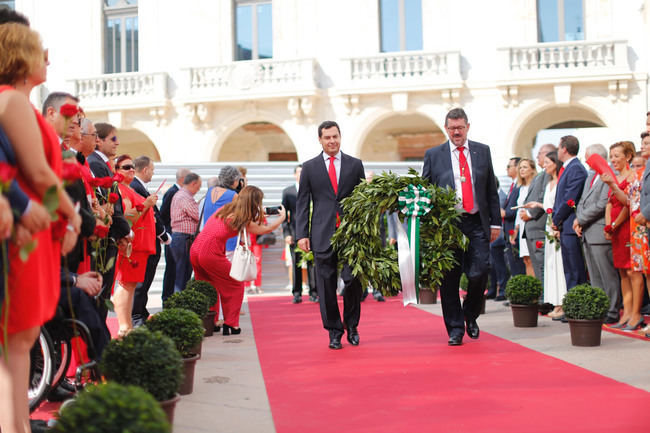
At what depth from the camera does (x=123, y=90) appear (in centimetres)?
2288

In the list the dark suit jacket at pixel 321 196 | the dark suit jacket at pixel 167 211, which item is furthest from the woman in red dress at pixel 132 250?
the dark suit jacket at pixel 167 211

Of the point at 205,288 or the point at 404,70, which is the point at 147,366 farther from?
the point at 404,70

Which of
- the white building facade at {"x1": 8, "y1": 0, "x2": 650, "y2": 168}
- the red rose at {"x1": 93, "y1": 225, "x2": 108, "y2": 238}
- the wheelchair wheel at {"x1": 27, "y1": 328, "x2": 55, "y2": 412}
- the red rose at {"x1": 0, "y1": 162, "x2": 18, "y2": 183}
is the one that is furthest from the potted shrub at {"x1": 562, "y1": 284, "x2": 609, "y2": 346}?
the white building facade at {"x1": 8, "y1": 0, "x2": 650, "y2": 168}

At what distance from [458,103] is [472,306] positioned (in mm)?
14881

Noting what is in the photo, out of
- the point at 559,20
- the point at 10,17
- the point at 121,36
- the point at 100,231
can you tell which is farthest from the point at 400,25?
the point at 10,17

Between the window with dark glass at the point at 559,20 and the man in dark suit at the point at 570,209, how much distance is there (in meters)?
14.0

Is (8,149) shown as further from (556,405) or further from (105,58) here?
(105,58)

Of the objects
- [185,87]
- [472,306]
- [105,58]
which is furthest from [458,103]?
[472,306]

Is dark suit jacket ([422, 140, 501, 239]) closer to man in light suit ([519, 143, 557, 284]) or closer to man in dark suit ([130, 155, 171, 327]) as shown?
man in light suit ([519, 143, 557, 284])

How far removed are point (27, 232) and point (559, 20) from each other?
20865mm

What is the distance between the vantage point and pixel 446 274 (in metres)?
6.64

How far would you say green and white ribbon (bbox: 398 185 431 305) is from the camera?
20.8ft

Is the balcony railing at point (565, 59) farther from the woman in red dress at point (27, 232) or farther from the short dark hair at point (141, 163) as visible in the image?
the woman in red dress at point (27, 232)

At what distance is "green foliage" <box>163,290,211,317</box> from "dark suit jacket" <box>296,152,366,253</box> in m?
1.12
